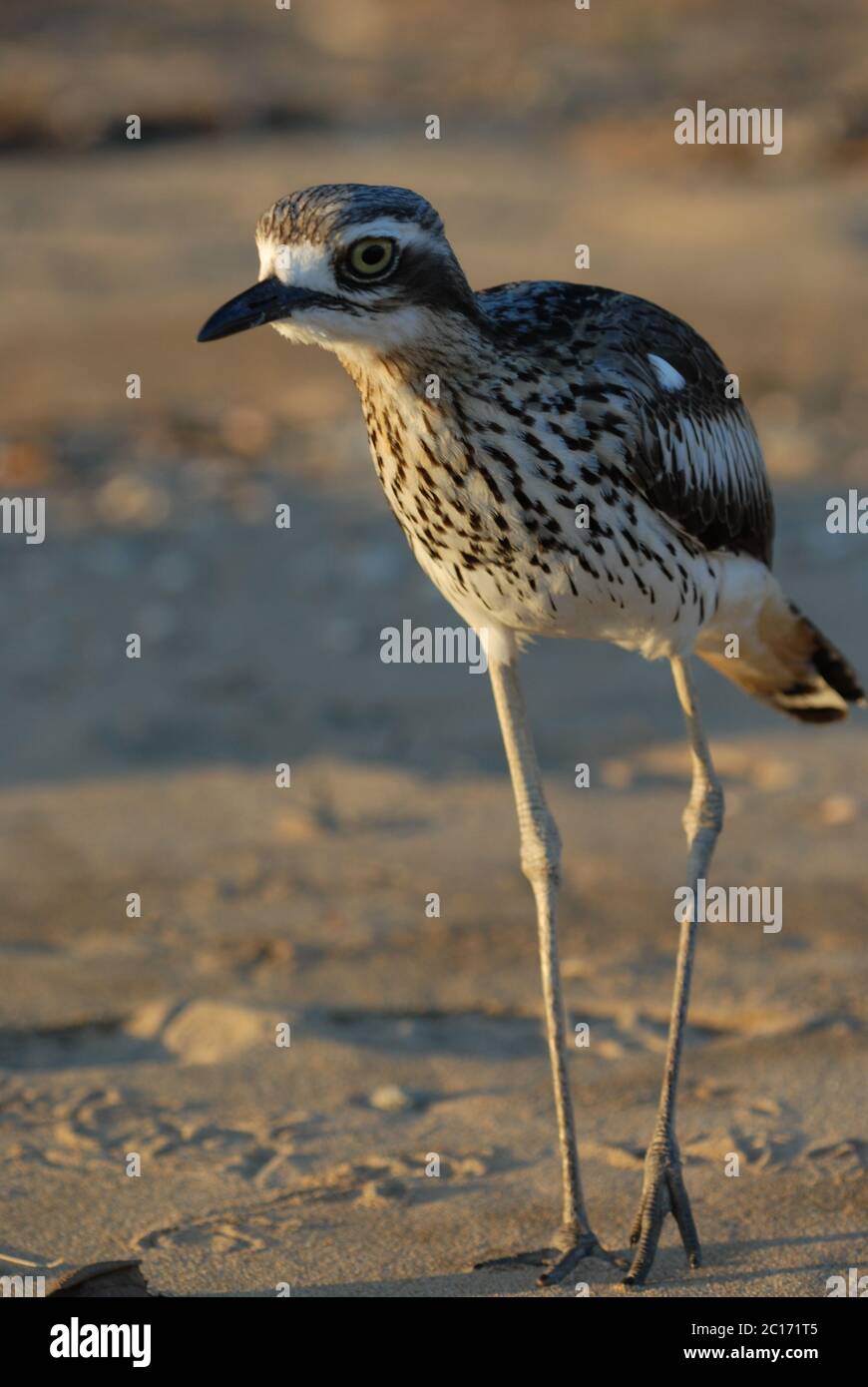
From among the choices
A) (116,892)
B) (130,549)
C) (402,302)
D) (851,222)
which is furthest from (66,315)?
(402,302)

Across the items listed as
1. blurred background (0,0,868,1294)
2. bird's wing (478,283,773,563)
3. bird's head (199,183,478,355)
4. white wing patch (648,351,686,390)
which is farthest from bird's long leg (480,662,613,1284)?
bird's head (199,183,478,355)

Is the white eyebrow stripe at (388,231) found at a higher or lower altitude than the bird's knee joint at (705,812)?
higher

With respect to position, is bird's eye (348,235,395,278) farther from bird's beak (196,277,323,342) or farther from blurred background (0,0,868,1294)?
blurred background (0,0,868,1294)

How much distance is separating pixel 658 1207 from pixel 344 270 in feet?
7.70

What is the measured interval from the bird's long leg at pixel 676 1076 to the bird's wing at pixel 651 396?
48cm

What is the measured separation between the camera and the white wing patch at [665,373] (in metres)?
4.80

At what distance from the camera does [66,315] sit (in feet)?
44.2

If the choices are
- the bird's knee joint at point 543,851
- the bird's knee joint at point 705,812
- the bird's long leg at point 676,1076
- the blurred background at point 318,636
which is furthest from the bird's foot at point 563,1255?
the bird's knee joint at point 705,812

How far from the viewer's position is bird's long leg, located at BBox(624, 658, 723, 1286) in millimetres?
4656

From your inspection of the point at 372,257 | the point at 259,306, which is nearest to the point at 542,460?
the point at 372,257

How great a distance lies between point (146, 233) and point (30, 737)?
8.27 m

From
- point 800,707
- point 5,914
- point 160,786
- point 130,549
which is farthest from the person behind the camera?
point 130,549

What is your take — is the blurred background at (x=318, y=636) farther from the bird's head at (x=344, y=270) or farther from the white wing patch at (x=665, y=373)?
the bird's head at (x=344, y=270)

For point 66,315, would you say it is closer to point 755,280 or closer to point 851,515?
point 755,280
